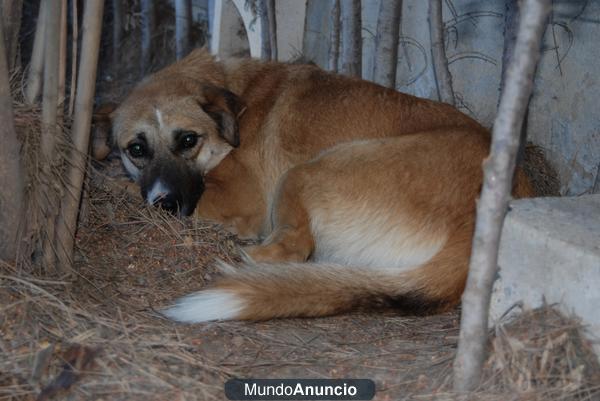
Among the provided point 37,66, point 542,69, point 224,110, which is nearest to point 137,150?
point 224,110

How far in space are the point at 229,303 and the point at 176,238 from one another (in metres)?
1.09

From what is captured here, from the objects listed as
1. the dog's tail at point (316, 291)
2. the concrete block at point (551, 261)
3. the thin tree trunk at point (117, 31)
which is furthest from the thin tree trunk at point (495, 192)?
the thin tree trunk at point (117, 31)

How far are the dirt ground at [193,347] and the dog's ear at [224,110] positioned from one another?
91 centimetres

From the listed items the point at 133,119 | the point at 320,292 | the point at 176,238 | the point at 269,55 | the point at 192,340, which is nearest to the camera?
the point at 192,340

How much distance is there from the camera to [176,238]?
4.14 meters

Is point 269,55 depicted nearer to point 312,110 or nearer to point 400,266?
point 312,110

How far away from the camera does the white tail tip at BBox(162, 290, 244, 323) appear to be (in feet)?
10.3

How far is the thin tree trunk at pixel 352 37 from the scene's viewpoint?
582cm

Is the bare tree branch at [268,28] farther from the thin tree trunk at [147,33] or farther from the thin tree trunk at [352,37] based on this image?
the thin tree trunk at [147,33]

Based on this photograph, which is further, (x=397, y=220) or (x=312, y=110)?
(x=312, y=110)

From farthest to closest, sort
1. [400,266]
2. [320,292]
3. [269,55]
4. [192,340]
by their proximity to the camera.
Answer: [269,55], [400,266], [320,292], [192,340]

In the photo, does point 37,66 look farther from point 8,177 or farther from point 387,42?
point 387,42

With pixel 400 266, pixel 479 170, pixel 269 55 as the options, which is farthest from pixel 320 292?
pixel 269 55

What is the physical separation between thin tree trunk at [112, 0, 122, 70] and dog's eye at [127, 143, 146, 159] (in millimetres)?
3661
